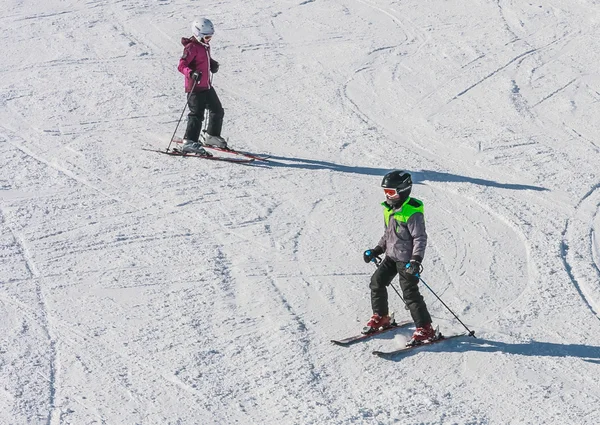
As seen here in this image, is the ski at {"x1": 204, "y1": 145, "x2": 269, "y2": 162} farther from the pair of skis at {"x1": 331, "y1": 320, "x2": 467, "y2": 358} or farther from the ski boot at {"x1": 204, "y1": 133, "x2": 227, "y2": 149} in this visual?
the pair of skis at {"x1": 331, "y1": 320, "x2": 467, "y2": 358}

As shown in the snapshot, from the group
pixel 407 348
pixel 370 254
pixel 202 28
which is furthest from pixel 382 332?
pixel 202 28

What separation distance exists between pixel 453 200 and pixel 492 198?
0.47 meters

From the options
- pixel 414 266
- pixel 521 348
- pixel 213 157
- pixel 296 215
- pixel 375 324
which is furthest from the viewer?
pixel 213 157

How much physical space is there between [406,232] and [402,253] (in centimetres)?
18

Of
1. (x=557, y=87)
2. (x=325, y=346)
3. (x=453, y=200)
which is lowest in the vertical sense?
(x=325, y=346)

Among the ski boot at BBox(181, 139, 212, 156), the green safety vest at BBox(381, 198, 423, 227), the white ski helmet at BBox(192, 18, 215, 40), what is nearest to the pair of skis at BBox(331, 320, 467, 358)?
the green safety vest at BBox(381, 198, 423, 227)

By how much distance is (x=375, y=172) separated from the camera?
441 inches

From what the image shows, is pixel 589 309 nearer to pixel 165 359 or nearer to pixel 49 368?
pixel 165 359

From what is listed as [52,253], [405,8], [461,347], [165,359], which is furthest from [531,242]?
[405,8]

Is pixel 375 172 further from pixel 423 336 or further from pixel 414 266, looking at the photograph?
pixel 414 266

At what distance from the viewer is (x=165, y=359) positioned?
723cm

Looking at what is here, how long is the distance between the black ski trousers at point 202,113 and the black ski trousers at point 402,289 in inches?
179

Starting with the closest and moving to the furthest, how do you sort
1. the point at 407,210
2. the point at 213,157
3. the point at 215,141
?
1. the point at 407,210
2. the point at 213,157
3. the point at 215,141

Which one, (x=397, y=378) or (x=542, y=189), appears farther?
(x=542, y=189)
